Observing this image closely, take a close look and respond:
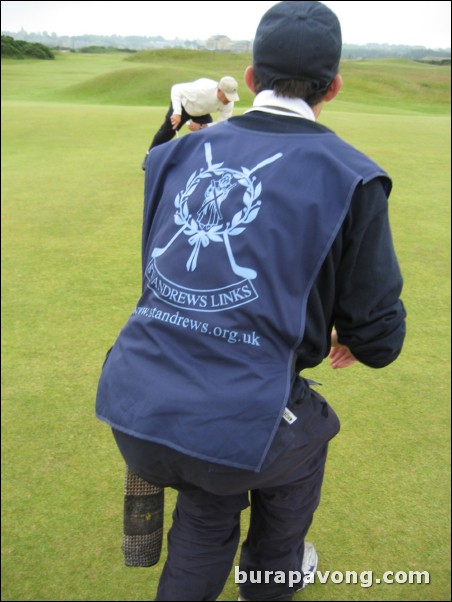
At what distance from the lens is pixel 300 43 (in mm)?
1370

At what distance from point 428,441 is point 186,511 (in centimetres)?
135

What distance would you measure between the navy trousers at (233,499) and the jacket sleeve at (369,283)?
20 centimetres

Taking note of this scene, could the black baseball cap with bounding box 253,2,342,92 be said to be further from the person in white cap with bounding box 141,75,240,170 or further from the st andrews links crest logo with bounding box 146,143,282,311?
the person in white cap with bounding box 141,75,240,170

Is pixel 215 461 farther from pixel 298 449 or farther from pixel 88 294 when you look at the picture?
pixel 88 294

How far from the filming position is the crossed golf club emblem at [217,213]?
1314mm

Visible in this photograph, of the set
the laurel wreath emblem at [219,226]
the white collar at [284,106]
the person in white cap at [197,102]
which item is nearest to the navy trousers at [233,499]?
the laurel wreath emblem at [219,226]

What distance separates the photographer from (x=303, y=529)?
1.66 meters

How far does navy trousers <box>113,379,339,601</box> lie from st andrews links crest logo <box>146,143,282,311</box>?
33 centimetres

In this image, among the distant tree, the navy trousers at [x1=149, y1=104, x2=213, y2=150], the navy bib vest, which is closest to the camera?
the navy bib vest

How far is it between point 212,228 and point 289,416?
18.8 inches

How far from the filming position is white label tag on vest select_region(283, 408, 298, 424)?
1.40 m

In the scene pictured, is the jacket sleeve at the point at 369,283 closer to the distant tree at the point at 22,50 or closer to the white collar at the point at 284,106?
the white collar at the point at 284,106

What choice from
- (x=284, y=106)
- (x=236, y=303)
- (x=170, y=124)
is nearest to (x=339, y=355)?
(x=236, y=303)

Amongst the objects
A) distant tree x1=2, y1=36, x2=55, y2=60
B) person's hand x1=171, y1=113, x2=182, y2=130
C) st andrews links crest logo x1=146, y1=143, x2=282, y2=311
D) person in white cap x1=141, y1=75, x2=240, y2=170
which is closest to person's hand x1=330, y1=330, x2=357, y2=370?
st andrews links crest logo x1=146, y1=143, x2=282, y2=311
